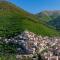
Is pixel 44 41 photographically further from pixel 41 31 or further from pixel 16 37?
pixel 41 31

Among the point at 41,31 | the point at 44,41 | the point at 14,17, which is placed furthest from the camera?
Result: the point at 14,17

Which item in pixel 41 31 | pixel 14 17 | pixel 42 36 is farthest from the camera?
pixel 14 17

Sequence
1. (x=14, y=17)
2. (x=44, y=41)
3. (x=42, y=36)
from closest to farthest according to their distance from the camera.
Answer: (x=44, y=41)
(x=42, y=36)
(x=14, y=17)

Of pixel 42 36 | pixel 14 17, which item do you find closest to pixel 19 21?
pixel 14 17

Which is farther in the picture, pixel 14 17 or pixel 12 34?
pixel 14 17

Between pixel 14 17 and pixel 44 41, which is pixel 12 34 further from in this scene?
pixel 14 17

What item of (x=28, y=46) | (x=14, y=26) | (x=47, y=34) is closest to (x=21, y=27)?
(x=14, y=26)

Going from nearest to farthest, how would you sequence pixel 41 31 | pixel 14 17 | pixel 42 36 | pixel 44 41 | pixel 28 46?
pixel 28 46
pixel 44 41
pixel 42 36
pixel 41 31
pixel 14 17

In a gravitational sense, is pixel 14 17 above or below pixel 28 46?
above

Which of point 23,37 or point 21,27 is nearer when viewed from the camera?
point 23,37
